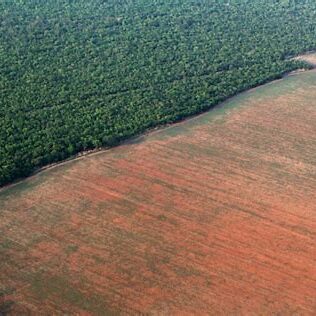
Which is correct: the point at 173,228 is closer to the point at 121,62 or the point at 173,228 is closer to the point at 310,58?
the point at 121,62

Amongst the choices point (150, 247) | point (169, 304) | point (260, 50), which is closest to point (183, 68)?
point (260, 50)

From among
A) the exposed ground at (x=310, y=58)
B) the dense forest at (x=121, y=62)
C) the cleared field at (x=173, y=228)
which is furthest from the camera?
the exposed ground at (x=310, y=58)

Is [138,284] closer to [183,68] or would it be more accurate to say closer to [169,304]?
[169,304]

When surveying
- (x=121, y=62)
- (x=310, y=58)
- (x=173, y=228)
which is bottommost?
(x=173, y=228)

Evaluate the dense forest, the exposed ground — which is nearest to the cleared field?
the dense forest

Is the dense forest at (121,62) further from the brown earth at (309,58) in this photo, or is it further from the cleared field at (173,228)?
the cleared field at (173,228)

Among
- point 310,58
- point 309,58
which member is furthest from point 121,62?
point 310,58

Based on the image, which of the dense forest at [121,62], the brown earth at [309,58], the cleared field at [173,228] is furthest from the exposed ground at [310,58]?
the cleared field at [173,228]
